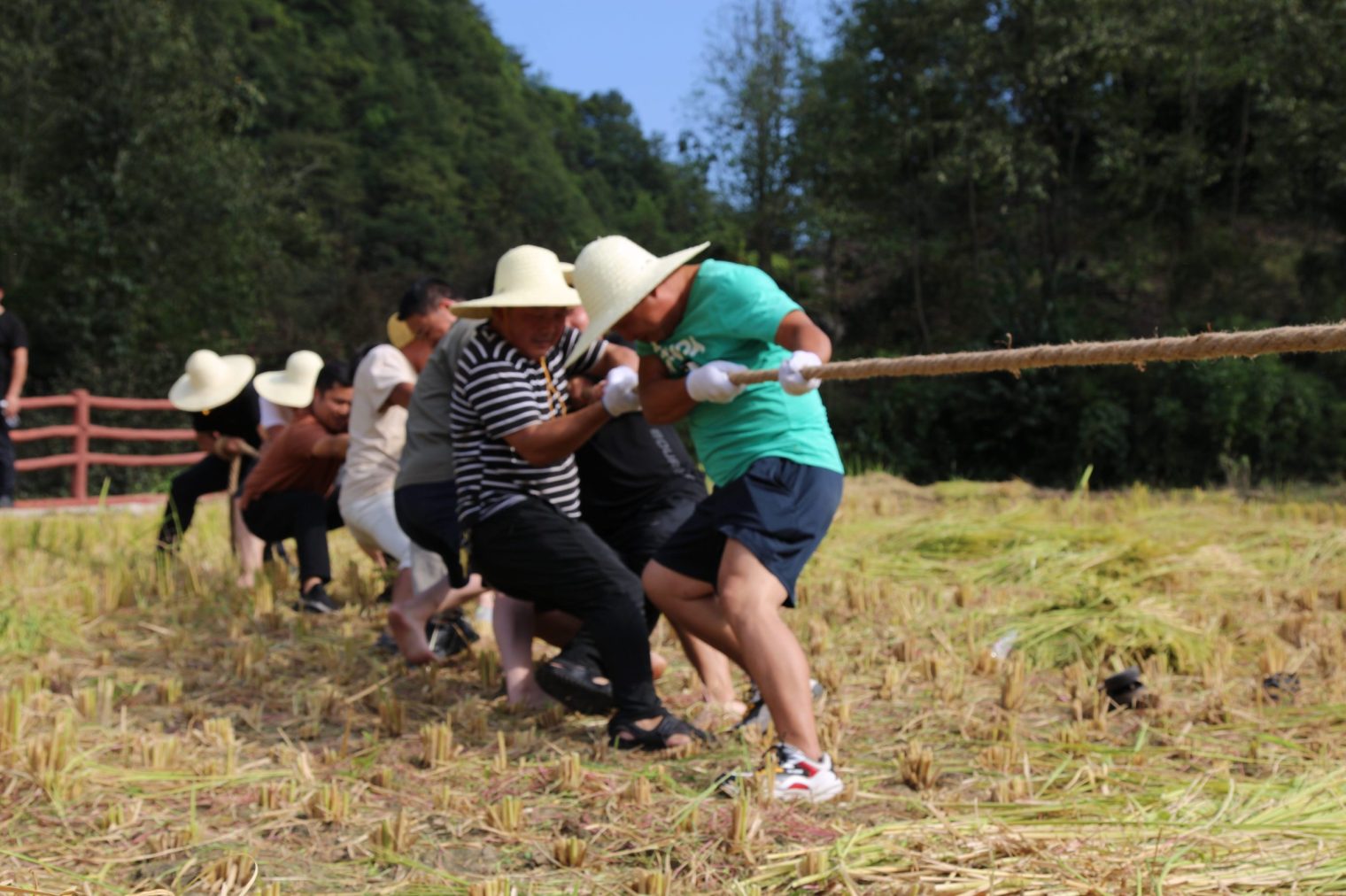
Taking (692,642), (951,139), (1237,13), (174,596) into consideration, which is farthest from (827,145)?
(692,642)

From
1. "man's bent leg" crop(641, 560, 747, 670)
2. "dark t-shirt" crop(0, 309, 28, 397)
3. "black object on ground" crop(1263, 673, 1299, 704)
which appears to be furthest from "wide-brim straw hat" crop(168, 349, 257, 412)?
"black object on ground" crop(1263, 673, 1299, 704)

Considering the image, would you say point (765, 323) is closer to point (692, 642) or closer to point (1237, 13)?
point (692, 642)

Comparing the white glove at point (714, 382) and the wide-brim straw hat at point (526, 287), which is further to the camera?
the wide-brim straw hat at point (526, 287)

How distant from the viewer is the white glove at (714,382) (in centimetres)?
370

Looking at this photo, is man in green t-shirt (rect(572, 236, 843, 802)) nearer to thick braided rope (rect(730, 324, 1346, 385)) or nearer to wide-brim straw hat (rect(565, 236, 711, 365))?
wide-brim straw hat (rect(565, 236, 711, 365))

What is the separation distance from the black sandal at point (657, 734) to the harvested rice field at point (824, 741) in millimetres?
58

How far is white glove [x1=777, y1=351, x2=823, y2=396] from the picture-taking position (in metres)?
3.46

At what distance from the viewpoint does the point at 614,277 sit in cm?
393

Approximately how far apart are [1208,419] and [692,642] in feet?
41.3

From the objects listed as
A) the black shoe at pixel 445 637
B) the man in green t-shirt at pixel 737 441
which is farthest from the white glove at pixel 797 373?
the black shoe at pixel 445 637

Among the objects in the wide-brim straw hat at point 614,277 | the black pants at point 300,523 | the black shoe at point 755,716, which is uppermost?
the wide-brim straw hat at point 614,277

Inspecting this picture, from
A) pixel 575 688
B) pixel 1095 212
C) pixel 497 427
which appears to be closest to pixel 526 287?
pixel 497 427

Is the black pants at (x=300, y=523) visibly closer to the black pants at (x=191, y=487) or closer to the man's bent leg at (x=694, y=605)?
the black pants at (x=191, y=487)

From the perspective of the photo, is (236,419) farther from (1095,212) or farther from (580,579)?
(1095,212)
